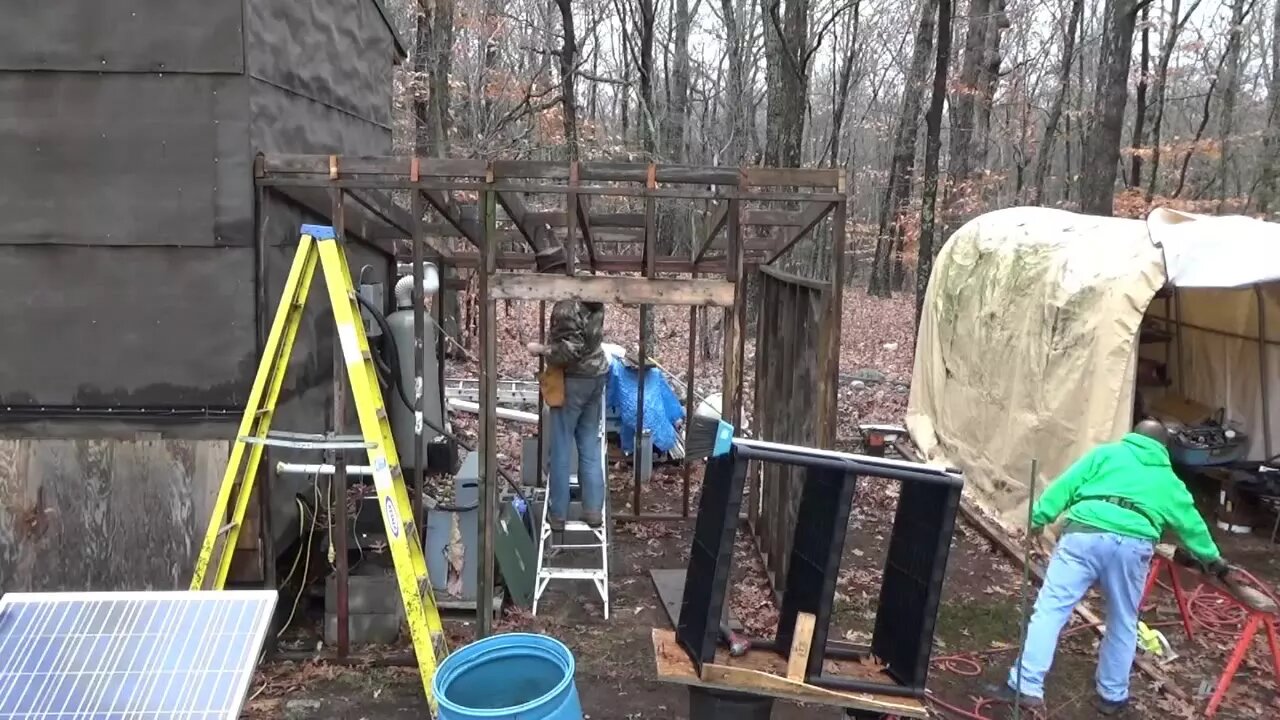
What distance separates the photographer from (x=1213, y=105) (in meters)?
29.3

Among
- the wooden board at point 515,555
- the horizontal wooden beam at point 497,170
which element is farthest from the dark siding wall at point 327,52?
the wooden board at point 515,555

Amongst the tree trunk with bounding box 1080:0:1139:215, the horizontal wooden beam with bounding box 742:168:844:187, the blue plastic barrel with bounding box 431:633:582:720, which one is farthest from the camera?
the tree trunk with bounding box 1080:0:1139:215

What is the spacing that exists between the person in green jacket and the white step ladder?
270cm

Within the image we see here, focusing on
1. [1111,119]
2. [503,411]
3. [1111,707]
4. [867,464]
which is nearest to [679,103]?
[1111,119]

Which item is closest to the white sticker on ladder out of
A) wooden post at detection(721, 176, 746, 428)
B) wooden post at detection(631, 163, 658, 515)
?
wooden post at detection(631, 163, 658, 515)

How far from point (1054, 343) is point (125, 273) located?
7.46m

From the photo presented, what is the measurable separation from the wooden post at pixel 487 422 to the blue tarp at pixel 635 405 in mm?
3955

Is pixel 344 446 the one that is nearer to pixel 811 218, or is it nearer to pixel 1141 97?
pixel 811 218

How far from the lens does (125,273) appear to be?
15.6 feet

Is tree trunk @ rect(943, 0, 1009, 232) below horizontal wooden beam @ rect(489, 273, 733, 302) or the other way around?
the other way around

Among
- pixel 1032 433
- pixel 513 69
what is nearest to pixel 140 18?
pixel 1032 433

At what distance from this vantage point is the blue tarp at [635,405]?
9133 millimetres

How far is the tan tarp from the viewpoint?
278 inches

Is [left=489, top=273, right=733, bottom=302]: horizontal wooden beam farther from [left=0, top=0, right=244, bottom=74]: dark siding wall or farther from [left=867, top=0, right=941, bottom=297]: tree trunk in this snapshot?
[left=867, top=0, right=941, bottom=297]: tree trunk
